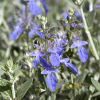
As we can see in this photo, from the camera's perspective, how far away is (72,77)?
130 cm

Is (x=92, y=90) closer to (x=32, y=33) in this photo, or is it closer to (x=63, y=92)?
(x=63, y=92)

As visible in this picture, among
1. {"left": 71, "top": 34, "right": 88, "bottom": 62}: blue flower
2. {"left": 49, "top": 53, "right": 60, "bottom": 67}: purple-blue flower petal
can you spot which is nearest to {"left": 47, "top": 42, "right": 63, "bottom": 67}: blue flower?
{"left": 49, "top": 53, "right": 60, "bottom": 67}: purple-blue flower petal

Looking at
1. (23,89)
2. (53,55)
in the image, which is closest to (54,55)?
(53,55)

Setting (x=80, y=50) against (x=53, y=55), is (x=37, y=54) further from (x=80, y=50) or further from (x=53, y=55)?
(x=80, y=50)

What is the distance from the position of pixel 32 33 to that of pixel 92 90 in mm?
728

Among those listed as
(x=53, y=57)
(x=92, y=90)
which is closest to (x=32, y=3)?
(x=53, y=57)

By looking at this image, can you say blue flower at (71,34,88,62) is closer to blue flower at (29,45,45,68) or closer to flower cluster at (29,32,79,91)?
flower cluster at (29,32,79,91)

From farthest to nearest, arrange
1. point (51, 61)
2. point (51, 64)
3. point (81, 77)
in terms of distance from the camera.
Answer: point (81, 77) → point (51, 64) → point (51, 61)

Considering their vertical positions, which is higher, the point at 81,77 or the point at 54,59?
the point at 54,59

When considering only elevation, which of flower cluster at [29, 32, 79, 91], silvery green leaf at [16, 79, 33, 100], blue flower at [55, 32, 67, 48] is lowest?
silvery green leaf at [16, 79, 33, 100]

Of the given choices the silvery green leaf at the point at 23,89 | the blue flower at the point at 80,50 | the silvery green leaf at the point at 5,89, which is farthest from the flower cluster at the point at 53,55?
the silvery green leaf at the point at 5,89

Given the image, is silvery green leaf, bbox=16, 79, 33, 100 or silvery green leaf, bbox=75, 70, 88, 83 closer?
silvery green leaf, bbox=16, 79, 33, 100


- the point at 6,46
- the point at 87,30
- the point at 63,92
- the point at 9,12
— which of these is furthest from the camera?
the point at 9,12

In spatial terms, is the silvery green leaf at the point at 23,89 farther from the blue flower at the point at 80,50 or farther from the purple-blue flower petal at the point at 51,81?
the blue flower at the point at 80,50
